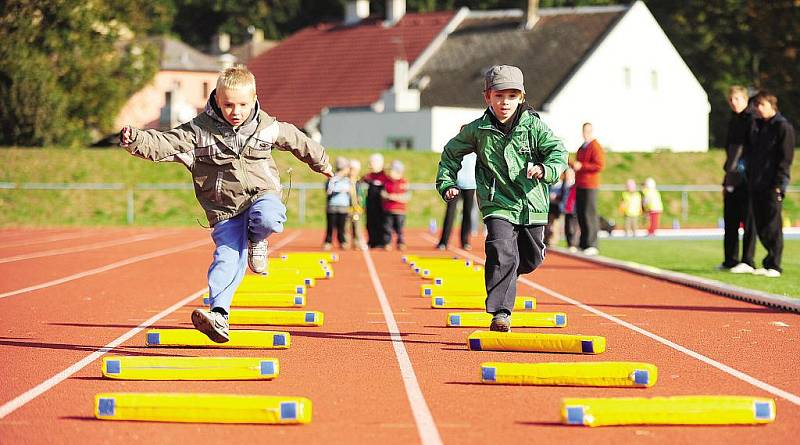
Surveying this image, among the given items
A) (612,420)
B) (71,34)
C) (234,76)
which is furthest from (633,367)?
(71,34)

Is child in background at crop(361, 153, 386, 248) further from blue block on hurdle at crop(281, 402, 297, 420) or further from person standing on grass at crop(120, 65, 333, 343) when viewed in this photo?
blue block on hurdle at crop(281, 402, 297, 420)

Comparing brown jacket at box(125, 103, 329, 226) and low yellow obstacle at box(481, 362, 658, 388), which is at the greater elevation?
brown jacket at box(125, 103, 329, 226)

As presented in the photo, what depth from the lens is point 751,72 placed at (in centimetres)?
6462

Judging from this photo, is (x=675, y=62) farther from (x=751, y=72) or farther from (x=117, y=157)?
(x=117, y=157)

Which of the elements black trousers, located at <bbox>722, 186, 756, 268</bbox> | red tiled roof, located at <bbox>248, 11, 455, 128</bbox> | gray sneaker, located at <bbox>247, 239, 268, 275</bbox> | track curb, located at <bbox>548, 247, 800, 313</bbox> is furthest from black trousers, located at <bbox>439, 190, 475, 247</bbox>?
red tiled roof, located at <bbox>248, 11, 455, 128</bbox>

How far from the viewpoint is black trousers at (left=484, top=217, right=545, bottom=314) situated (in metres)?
9.71

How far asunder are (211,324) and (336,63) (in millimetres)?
52974

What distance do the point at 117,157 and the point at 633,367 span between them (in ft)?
111

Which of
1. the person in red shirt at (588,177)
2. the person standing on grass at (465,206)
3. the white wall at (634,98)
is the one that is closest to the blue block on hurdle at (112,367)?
the person in red shirt at (588,177)

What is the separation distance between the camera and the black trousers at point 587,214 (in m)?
21.0

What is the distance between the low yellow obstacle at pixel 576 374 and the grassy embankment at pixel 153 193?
1126 inches

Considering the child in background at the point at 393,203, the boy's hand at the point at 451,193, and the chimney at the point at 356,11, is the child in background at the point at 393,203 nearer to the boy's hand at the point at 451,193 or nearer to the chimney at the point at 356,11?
the boy's hand at the point at 451,193

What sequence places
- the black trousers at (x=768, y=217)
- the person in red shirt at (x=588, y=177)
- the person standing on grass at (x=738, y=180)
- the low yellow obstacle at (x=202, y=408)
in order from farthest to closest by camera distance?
1. the person in red shirt at (x=588, y=177)
2. the person standing on grass at (x=738, y=180)
3. the black trousers at (x=768, y=217)
4. the low yellow obstacle at (x=202, y=408)

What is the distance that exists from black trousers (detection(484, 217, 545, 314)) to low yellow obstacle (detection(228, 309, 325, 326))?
5.58 feet
